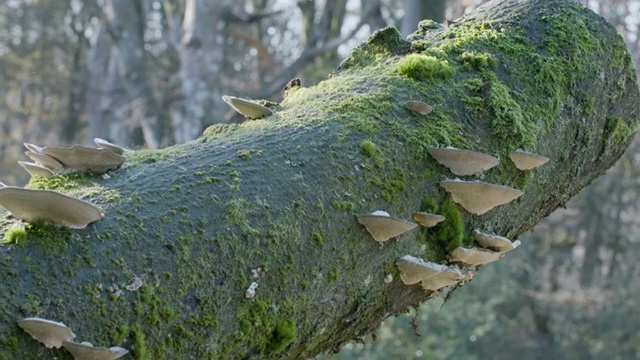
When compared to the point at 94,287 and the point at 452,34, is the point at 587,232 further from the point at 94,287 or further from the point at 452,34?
the point at 94,287

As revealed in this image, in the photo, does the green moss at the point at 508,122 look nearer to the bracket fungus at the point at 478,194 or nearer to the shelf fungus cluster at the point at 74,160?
the bracket fungus at the point at 478,194

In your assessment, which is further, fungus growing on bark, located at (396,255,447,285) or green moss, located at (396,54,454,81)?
green moss, located at (396,54,454,81)

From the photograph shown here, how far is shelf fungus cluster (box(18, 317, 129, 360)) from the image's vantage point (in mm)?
1331

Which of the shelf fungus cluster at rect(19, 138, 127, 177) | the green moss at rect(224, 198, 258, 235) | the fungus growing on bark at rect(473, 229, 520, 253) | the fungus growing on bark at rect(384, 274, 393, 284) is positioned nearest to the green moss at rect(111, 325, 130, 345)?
the green moss at rect(224, 198, 258, 235)

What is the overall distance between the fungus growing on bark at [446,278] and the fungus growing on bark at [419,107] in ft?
1.51

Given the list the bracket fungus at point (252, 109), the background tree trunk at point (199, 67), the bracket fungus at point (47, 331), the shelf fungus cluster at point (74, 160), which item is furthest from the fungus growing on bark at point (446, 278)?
the background tree trunk at point (199, 67)

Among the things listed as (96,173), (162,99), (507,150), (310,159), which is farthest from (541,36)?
(162,99)

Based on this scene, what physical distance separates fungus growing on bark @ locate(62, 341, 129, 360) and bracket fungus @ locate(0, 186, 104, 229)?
10.7 inches

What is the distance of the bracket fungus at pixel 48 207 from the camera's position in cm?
145

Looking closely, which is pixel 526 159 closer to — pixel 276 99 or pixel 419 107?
pixel 419 107

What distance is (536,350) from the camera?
747 inches

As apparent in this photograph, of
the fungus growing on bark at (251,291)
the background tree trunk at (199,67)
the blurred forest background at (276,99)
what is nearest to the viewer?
the fungus growing on bark at (251,291)

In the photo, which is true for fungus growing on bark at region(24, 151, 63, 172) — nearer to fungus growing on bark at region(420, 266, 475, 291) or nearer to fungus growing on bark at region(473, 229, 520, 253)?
fungus growing on bark at region(420, 266, 475, 291)

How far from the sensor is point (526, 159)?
2.10 m
